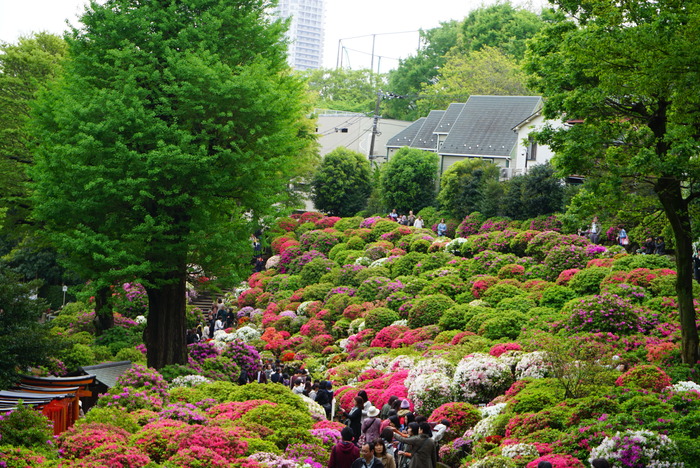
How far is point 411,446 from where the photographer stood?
11680 millimetres

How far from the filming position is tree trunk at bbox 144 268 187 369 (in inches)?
874

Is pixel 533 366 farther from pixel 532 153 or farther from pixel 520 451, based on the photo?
pixel 532 153

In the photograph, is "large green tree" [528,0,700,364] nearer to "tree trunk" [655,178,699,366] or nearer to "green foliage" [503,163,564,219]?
"tree trunk" [655,178,699,366]

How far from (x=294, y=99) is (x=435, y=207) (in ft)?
74.4

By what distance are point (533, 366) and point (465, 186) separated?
23283 millimetres

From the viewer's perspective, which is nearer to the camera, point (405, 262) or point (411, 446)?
point (411, 446)

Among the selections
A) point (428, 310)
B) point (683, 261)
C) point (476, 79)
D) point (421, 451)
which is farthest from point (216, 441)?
point (476, 79)

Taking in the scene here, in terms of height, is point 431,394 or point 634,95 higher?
point 634,95

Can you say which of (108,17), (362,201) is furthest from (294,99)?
(362,201)

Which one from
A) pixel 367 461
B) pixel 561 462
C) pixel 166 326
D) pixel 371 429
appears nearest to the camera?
pixel 367 461

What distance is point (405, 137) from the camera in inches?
2420

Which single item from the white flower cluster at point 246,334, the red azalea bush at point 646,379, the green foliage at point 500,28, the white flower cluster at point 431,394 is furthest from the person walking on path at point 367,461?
the green foliage at point 500,28

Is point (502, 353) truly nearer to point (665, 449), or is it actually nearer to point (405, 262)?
point (665, 449)

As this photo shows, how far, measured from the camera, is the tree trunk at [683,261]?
16594 millimetres
